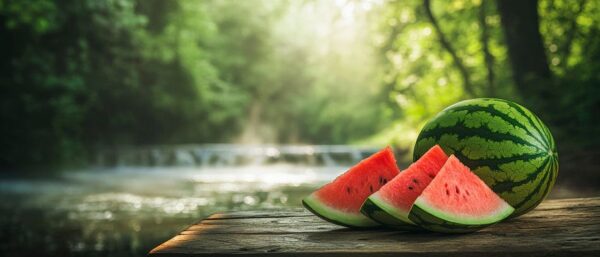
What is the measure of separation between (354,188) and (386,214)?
0.41 m

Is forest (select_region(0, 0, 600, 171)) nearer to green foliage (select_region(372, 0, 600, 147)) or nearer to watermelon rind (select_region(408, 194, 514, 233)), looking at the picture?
green foliage (select_region(372, 0, 600, 147))

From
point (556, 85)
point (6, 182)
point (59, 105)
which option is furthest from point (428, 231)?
point (59, 105)

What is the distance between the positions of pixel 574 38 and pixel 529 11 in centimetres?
163

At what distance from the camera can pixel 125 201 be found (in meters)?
11.3

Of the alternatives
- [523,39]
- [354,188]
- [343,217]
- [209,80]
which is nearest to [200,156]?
[209,80]

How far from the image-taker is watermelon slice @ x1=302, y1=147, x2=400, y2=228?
208 cm

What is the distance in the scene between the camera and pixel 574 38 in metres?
9.34

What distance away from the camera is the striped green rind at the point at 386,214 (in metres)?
1.85

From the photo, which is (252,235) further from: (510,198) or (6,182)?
(6,182)

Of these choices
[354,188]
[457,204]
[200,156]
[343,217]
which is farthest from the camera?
[200,156]

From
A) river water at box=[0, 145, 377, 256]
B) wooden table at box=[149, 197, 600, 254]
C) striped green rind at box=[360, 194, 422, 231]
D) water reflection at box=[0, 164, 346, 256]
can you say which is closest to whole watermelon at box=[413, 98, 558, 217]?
wooden table at box=[149, 197, 600, 254]

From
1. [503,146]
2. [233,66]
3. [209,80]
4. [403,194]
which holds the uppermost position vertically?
[233,66]

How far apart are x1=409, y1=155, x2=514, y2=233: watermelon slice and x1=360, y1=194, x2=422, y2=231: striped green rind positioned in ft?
0.22

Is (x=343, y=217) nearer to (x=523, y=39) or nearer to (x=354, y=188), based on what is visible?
(x=354, y=188)
